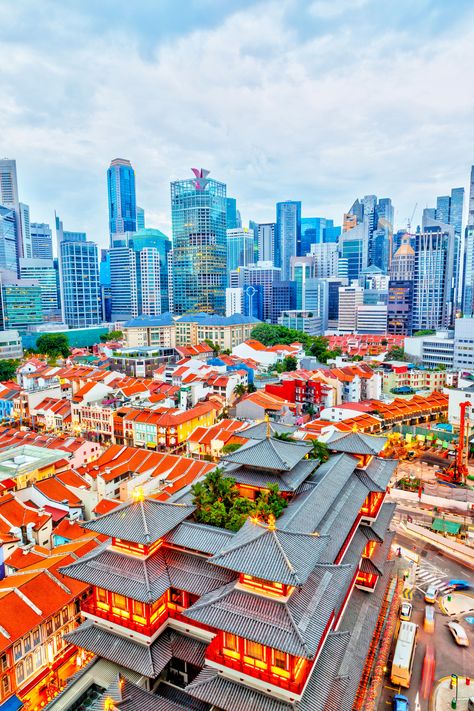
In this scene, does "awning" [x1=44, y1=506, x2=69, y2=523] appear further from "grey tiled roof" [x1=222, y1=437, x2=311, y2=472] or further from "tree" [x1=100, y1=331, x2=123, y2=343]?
"tree" [x1=100, y1=331, x2=123, y2=343]

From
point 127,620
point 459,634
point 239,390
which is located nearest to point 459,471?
point 459,634

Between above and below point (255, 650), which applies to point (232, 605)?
above

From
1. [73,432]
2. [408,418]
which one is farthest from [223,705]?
[408,418]

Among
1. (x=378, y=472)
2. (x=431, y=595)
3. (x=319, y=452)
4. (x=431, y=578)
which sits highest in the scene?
(x=319, y=452)

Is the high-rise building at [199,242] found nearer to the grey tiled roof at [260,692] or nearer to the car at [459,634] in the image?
the car at [459,634]

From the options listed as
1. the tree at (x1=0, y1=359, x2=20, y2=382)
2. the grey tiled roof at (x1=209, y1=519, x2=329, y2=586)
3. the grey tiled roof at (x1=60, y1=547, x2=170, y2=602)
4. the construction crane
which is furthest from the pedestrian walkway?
the tree at (x1=0, y1=359, x2=20, y2=382)

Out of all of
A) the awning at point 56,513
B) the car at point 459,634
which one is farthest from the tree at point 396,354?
the awning at point 56,513

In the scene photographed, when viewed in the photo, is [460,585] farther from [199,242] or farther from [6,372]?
[199,242]
